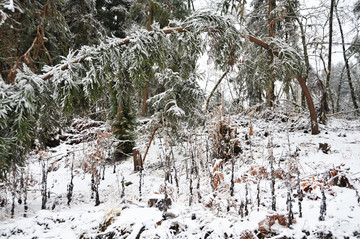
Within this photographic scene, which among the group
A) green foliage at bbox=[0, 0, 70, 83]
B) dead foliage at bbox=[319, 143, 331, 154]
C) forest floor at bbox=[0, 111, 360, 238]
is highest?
green foliage at bbox=[0, 0, 70, 83]

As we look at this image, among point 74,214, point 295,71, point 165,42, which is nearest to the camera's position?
point 74,214

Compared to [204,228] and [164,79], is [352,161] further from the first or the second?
[164,79]

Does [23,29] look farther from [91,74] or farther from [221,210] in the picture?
[221,210]

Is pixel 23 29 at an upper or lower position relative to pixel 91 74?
upper

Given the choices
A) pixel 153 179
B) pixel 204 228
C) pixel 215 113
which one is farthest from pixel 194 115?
pixel 204 228

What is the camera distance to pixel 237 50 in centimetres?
405

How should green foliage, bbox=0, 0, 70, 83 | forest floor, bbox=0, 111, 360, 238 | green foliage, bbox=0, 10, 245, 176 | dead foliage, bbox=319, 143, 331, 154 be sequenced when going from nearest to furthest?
1. forest floor, bbox=0, 111, 360, 238
2. green foliage, bbox=0, 10, 245, 176
3. green foliage, bbox=0, 0, 70, 83
4. dead foliage, bbox=319, 143, 331, 154

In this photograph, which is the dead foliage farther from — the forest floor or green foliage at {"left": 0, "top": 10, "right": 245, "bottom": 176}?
green foliage at {"left": 0, "top": 10, "right": 245, "bottom": 176}

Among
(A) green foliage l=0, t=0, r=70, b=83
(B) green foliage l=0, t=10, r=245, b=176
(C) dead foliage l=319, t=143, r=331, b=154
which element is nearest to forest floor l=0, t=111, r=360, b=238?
(C) dead foliage l=319, t=143, r=331, b=154

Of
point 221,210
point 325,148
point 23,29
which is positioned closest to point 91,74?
point 23,29

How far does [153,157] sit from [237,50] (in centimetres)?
492

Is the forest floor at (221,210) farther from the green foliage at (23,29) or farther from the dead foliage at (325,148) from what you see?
the green foliage at (23,29)

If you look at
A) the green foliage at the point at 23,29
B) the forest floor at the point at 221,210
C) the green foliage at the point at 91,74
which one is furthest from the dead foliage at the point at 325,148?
the green foliage at the point at 23,29

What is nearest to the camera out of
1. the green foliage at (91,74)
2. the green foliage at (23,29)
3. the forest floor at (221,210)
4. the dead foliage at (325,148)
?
the forest floor at (221,210)
